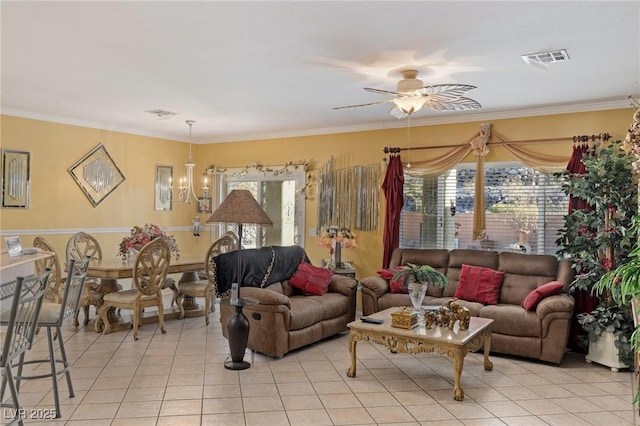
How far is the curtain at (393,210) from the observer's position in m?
6.25

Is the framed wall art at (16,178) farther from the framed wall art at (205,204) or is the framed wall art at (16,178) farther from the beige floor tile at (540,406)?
the beige floor tile at (540,406)

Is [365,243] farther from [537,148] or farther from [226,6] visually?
[226,6]

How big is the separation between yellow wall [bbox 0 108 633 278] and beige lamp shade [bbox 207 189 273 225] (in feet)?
8.35

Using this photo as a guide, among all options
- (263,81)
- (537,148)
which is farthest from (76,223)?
(537,148)

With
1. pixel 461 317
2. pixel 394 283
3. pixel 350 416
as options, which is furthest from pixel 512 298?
pixel 350 416

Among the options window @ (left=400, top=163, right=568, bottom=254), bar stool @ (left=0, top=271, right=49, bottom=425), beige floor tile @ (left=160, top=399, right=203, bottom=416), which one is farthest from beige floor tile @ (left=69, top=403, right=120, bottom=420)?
window @ (left=400, top=163, right=568, bottom=254)

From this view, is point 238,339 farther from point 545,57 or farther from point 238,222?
point 545,57

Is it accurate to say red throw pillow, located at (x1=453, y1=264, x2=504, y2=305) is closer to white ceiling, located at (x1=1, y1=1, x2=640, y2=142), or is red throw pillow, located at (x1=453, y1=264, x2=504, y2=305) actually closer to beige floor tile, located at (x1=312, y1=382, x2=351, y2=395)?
white ceiling, located at (x1=1, y1=1, x2=640, y2=142)

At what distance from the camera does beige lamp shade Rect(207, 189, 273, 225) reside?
4281 mm

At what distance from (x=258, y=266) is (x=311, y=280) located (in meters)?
0.66

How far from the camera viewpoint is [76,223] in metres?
6.69

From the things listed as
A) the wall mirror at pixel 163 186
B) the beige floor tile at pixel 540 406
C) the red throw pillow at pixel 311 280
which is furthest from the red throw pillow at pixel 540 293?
the wall mirror at pixel 163 186

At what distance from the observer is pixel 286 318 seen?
4539 millimetres

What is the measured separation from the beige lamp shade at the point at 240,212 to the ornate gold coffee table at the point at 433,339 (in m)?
1.26
